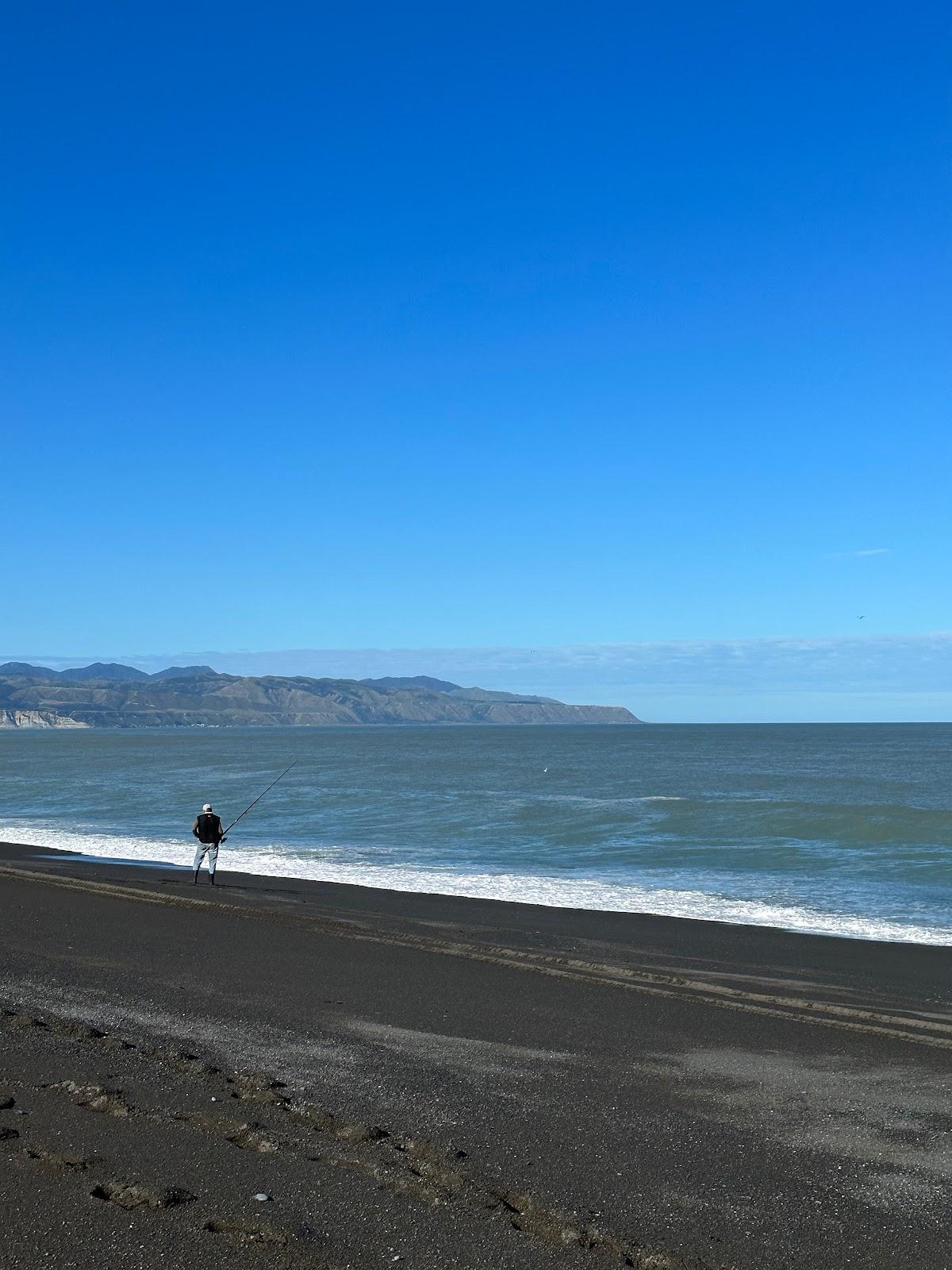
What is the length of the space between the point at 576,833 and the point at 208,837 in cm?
1542

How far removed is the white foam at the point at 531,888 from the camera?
677 inches

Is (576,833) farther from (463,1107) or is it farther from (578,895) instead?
(463,1107)

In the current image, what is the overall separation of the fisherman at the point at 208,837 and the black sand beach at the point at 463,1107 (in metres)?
6.35

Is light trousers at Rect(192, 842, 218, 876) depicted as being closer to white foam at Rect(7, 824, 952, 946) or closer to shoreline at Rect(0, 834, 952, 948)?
shoreline at Rect(0, 834, 952, 948)

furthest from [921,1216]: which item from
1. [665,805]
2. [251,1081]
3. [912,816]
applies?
[665,805]

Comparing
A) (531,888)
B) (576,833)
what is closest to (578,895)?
(531,888)

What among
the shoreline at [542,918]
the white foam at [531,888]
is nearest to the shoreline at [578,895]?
the white foam at [531,888]

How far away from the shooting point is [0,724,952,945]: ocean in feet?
67.6

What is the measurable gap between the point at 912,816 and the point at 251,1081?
3435 cm

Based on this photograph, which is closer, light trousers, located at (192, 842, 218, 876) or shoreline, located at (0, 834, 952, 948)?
shoreline, located at (0, 834, 952, 948)

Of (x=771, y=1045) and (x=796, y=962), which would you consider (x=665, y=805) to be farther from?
(x=771, y=1045)

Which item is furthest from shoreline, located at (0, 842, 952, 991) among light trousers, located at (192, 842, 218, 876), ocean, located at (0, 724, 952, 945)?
ocean, located at (0, 724, 952, 945)

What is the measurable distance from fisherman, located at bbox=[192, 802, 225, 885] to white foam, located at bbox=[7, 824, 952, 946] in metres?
2.49

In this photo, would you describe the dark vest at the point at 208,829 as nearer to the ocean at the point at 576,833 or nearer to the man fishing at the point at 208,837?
the man fishing at the point at 208,837
